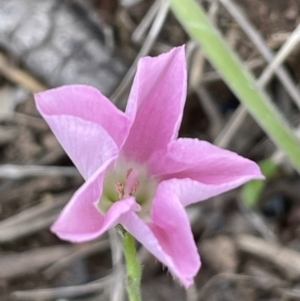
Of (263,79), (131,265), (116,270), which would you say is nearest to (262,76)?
(263,79)

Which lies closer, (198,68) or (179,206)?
(179,206)

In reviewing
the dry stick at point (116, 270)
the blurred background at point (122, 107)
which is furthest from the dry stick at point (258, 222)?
the dry stick at point (116, 270)

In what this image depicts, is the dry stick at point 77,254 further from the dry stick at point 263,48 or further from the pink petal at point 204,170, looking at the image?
the pink petal at point 204,170

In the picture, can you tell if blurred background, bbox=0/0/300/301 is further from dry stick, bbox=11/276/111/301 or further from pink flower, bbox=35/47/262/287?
pink flower, bbox=35/47/262/287

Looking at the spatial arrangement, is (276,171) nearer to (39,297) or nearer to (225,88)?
(225,88)

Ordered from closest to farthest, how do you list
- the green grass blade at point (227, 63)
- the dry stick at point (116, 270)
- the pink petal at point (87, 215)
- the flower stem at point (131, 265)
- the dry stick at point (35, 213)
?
the pink petal at point (87, 215)
the flower stem at point (131, 265)
the green grass blade at point (227, 63)
the dry stick at point (116, 270)
the dry stick at point (35, 213)

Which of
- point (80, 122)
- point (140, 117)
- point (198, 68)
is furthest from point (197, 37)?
point (198, 68)

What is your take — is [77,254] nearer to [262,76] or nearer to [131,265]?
[262,76]
